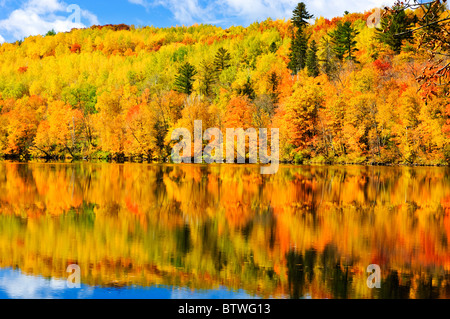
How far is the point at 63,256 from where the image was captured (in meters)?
11.1

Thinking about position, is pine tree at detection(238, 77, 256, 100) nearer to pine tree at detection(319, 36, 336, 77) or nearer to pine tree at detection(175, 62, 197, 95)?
pine tree at detection(319, 36, 336, 77)

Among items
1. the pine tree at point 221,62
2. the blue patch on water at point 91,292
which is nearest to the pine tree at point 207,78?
the pine tree at point 221,62

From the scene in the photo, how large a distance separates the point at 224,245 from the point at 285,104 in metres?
50.4

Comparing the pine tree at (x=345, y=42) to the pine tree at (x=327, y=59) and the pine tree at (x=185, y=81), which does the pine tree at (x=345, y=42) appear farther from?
the pine tree at (x=185, y=81)

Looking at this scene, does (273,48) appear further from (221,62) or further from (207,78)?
(207,78)

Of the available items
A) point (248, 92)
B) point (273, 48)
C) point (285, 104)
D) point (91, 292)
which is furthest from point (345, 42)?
point (91, 292)

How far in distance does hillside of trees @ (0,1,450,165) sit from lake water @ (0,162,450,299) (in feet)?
13.6

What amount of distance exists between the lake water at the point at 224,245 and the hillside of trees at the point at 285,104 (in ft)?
13.6

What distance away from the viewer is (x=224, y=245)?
12.4 meters

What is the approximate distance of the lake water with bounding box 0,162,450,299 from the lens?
904cm

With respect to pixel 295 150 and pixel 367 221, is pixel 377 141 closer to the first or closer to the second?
pixel 295 150
